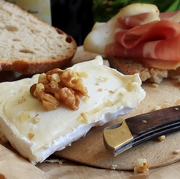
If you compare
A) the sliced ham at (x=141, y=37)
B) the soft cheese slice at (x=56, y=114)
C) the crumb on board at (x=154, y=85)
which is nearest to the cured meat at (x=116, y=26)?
the sliced ham at (x=141, y=37)

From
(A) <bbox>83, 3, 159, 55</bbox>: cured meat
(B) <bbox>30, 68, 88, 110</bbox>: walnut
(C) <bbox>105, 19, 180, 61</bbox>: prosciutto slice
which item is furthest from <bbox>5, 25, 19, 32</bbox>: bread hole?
(B) <bbox>30, 68, 88, 110</bbox>: walnut

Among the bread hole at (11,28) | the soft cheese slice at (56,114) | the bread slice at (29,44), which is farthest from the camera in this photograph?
the bread hole at (11,28)

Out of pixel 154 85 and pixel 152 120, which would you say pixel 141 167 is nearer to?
pixel 152 120

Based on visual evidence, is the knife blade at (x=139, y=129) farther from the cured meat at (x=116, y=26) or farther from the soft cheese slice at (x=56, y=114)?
the cured meat at (x=116, y=26)

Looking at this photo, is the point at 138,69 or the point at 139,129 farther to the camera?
the point at 138,69

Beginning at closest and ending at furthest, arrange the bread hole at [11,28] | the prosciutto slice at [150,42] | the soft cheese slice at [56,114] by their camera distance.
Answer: the soft cheese slice at [56,114] < the prosciutto slice at [150,42] < the bread hole at [11,28]

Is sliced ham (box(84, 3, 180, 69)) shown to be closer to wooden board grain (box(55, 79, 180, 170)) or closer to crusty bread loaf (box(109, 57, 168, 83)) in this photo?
crusty bread loaf (box(109, 57, 168, 83))

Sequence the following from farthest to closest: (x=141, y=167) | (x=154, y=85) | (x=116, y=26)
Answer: (x=116, y=26)
(x=154, y=85)
(x=141, y=167)

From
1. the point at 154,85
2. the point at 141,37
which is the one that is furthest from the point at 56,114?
the point at 141,37
